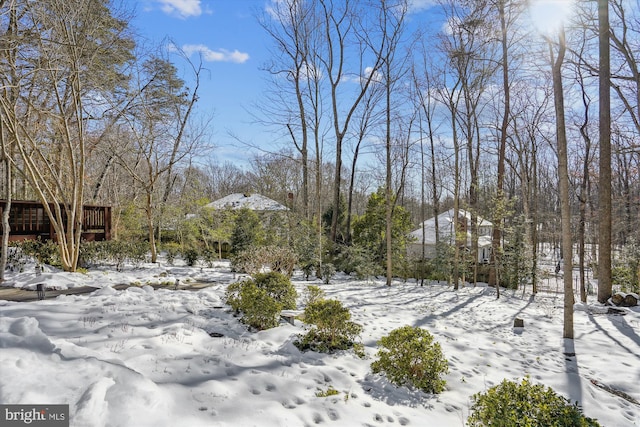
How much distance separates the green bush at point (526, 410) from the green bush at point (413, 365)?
3.35 ft

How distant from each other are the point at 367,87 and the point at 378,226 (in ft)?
19.3

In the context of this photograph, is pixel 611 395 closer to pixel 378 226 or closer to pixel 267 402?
pixel 267 402

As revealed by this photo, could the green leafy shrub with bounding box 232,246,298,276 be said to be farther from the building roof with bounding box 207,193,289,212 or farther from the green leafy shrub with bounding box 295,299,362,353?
the building roof with bounding box 207,193,289,212

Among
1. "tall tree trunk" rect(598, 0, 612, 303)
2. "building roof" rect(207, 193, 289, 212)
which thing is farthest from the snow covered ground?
"building roof" rect(207, 193, 289, 212)

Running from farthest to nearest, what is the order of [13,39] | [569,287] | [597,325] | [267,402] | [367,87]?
[367,87], [597,325], [13,39], [569,287], [267,402]

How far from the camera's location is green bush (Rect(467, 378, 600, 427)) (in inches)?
83.9

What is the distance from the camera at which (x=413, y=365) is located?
357cm

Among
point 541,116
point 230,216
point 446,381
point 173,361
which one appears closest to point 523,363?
point 446,381

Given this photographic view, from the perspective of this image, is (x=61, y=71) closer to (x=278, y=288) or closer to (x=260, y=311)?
(x=278, y=288)

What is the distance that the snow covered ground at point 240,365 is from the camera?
2379mm

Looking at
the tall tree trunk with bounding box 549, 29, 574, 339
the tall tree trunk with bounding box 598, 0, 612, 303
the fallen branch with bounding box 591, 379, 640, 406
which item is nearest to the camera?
the fallen branch with bounding box 591, 379, 640, 406

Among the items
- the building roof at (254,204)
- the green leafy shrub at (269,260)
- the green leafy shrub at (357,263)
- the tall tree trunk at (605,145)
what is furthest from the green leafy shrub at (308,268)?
the tall tree trunk at (605,145)

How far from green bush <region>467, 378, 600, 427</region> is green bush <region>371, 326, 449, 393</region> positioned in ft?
3.35

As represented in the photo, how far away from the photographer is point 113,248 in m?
9.91
